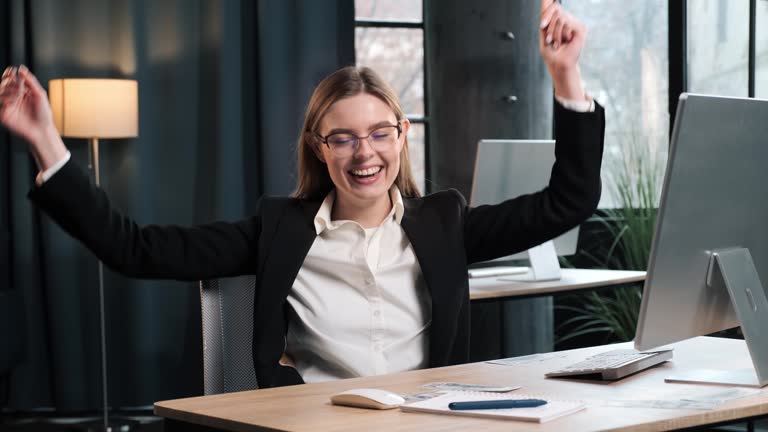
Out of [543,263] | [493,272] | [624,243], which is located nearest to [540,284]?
[543,263]

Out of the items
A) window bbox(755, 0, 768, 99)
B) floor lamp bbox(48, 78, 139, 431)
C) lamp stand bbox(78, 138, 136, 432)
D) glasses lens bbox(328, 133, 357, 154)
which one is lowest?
lamp stand bbox(78, 138, 136, 432)

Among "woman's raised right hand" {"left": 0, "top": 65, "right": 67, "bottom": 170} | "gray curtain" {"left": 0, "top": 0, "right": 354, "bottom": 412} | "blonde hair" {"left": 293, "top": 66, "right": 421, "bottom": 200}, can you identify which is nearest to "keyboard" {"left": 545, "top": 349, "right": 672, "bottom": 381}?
"blonde hair" {"left": 293, "top": 66, "right": 421, "bottom": 200}

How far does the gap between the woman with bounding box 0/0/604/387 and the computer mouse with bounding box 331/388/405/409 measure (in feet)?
1.59

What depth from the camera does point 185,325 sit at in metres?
5.10

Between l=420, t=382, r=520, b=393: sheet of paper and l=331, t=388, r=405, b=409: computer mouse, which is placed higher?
l=331, t=388, r=405, b=409: computer mouse

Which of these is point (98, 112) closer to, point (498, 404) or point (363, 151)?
point (363, 151)

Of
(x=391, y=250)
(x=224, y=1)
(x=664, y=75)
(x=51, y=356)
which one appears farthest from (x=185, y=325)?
(x=391, y=250)

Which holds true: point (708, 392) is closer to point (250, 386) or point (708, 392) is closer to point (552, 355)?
point (552, 355)

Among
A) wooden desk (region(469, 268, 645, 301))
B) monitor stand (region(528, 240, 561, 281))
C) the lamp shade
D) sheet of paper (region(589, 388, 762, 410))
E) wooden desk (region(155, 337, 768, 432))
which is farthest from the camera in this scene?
the lamp shade

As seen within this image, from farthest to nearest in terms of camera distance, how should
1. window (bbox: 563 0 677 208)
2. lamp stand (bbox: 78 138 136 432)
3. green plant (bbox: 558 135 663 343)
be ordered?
window (bbox: 563 0 677 208)
green plant (bbox: 558 135 663 343)
lamp stand (bbox: 78 138 136 432)

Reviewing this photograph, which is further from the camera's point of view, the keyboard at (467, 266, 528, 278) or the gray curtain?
the gray curtain

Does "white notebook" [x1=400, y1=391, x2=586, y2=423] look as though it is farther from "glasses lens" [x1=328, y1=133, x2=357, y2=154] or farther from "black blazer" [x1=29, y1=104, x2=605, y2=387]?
"glasses lens" [x1=328, y1=133, x2=357, y2=154]

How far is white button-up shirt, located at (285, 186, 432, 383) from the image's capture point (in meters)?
2.19

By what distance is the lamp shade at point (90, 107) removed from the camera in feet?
14.9
